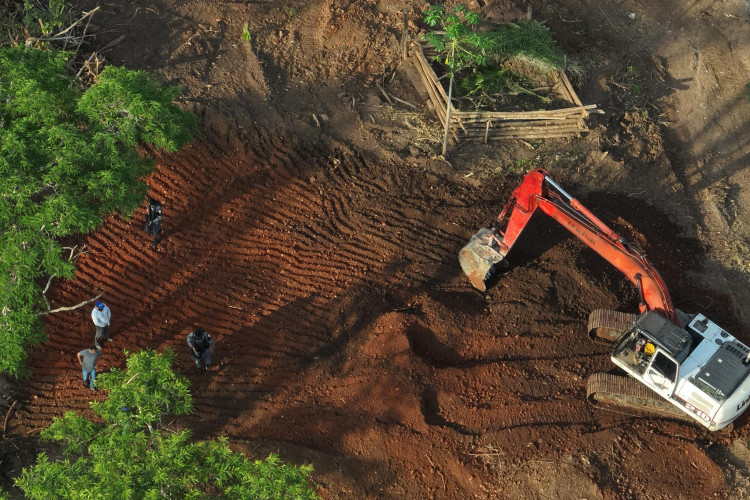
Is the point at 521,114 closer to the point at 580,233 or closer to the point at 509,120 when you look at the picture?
the point at 509,120

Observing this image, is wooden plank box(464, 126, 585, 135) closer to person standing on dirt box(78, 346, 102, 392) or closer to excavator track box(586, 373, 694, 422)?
excavator track box(586, 373, 694, 422)

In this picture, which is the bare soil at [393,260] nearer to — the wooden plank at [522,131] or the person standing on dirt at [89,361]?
the wooden plank at [522,131]

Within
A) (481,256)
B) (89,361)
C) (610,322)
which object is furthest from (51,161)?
(610,322)

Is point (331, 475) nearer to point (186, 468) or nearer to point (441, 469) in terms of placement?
point (441, 469)

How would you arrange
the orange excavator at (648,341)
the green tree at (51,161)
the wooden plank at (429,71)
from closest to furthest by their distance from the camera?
the green tree at (51,161)
the orange excavator at (648,341)
the wooden plank at (429,71)

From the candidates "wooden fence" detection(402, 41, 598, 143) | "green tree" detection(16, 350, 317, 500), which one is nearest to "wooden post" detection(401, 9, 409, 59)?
"wooden fence" detection(402, 41, 598, 143)

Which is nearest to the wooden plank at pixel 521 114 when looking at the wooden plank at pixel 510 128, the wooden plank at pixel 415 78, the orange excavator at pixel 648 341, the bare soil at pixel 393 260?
the wooden plank at pixel 510 128

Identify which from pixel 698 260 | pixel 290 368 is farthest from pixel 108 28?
pixel 698 260
